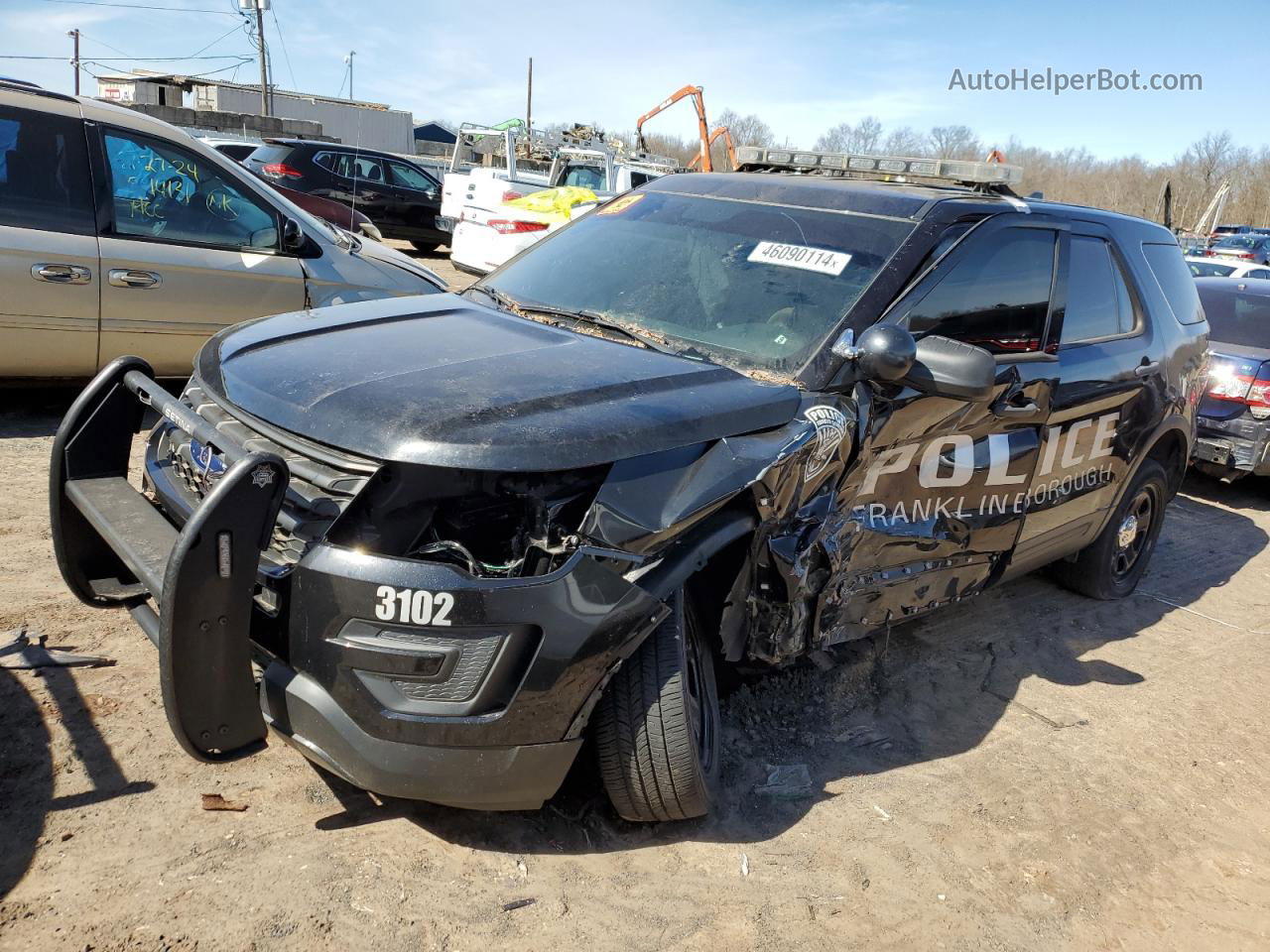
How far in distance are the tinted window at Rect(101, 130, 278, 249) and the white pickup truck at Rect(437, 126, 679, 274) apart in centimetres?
307

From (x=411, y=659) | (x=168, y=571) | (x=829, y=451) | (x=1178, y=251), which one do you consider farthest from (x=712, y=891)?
(x=1178, y=251)

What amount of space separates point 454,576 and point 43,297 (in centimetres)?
430

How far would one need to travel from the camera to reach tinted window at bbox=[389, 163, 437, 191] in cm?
1655

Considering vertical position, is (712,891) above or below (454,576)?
below

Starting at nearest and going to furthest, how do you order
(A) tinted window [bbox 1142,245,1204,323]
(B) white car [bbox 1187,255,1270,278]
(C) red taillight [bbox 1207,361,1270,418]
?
(A) tinted window [bbox 1142,245,1204,323], (C) red taillight [bbox 1207,361,1270,418], (B) white car [bbox 1187,255,1270,278]

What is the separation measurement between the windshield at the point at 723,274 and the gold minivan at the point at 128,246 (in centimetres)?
185

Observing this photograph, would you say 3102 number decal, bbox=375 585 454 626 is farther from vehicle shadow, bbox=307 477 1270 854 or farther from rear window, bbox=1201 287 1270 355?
rear window, bbox=1201 287 1270 355

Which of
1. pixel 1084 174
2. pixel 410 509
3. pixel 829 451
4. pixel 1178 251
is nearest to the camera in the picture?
pixel 410 509

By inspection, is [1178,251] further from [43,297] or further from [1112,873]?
[43,297]

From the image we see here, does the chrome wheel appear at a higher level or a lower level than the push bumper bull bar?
lower

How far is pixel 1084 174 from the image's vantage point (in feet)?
251

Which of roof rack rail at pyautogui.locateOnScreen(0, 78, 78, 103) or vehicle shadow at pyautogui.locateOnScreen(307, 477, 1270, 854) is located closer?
vehicle shadow at pyautogui.locateOnScreen(307, 477, 1270, 854)

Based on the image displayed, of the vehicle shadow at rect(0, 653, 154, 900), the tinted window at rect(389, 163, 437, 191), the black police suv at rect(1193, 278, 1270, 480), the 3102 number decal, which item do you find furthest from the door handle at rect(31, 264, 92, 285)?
the tinted window at rect(389, 163, 437, 191)

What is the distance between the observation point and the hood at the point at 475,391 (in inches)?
95.1
